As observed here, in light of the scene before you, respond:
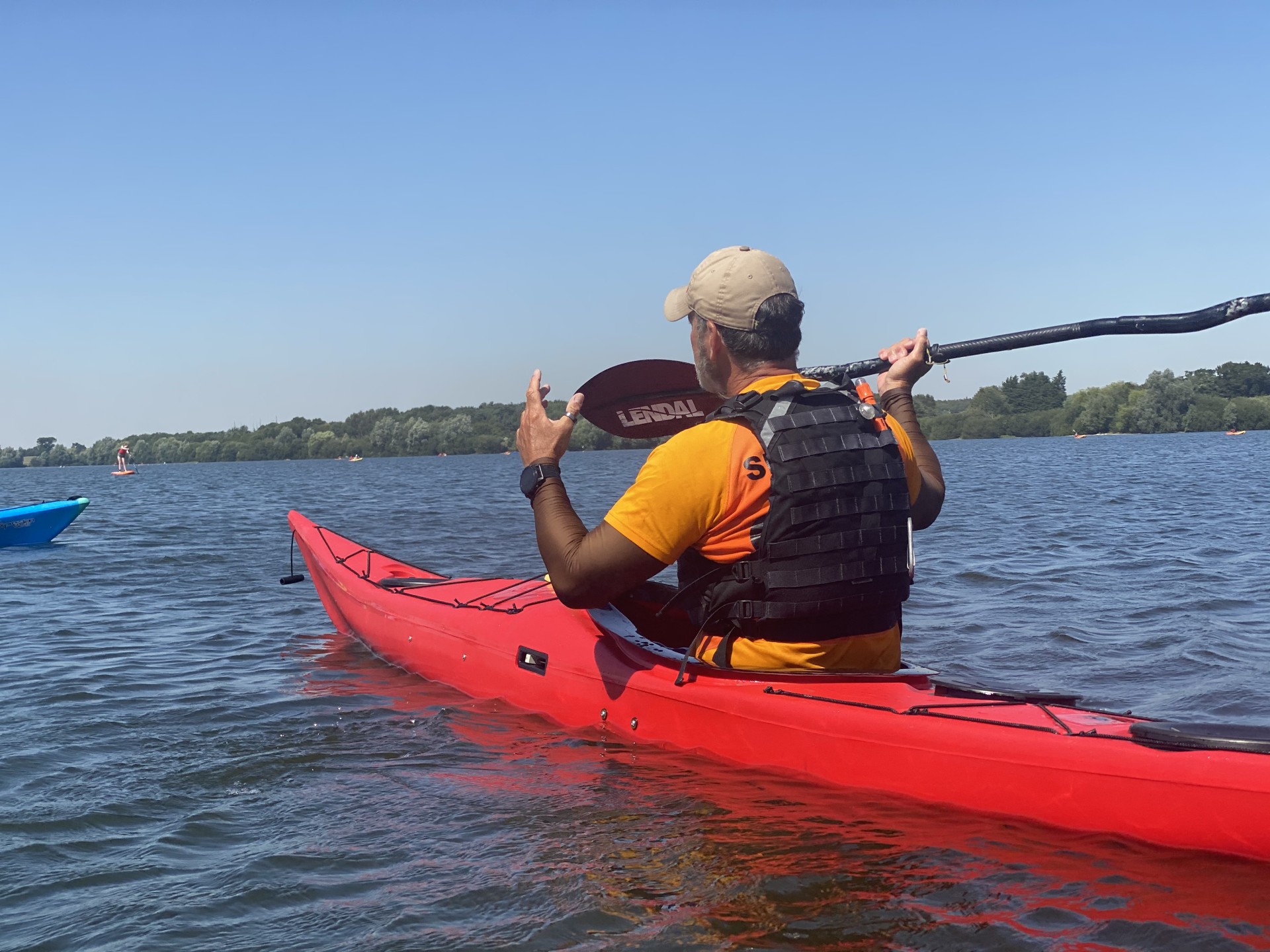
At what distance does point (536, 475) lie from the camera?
12.4 ft

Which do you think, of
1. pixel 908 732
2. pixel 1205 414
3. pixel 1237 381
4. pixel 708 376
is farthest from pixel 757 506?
pixel 1237 381

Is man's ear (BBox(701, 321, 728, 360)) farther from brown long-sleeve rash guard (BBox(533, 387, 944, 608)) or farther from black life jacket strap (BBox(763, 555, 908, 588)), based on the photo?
black life jacket strap (BBox(763, 555, 908, 588))

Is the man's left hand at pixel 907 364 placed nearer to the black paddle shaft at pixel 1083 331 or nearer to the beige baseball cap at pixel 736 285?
the black paddle shaft at pixel 1083 331

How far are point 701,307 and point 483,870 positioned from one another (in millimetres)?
2085

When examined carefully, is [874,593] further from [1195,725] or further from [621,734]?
[621,734]

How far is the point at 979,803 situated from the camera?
3.42 m

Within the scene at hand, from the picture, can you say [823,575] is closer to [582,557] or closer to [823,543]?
[823,543]

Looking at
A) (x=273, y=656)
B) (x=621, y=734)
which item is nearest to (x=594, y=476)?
(x=273, y=656)

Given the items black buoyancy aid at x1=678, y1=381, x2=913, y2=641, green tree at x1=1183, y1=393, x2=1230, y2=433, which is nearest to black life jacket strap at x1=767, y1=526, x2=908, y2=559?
black buoyancy aid at x1=678, y1=381, x2=913, y2=641

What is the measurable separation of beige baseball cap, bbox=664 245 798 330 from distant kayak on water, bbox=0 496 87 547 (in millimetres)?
16821

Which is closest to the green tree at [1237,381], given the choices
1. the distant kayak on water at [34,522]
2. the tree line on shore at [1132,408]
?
the tree line on shore at [1132,408]

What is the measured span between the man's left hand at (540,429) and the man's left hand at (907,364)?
151 cm

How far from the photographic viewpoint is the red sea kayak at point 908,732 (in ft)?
9.91

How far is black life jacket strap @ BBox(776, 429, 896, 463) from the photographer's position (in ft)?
11.1
